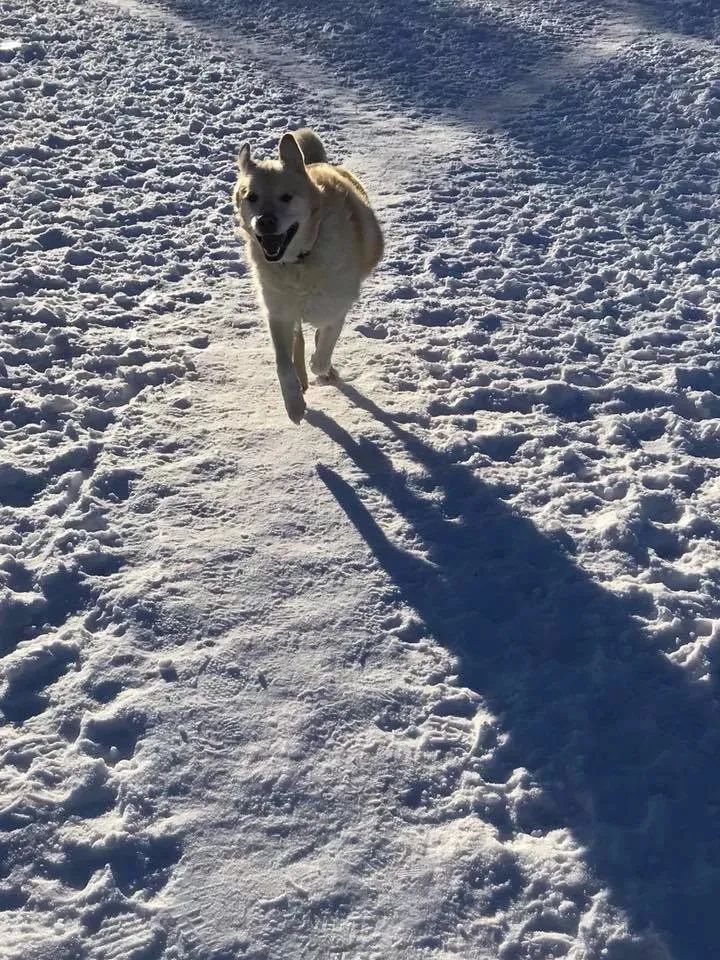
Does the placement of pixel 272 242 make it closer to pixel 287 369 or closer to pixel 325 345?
pixel 287 369

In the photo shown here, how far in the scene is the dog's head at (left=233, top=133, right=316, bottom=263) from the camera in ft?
13.9

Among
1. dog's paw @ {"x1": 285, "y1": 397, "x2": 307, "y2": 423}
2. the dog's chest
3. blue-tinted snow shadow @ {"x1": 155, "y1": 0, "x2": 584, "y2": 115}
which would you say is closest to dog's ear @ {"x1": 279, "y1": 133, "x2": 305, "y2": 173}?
the dog's chest

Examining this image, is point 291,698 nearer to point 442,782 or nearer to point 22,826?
point 442,782

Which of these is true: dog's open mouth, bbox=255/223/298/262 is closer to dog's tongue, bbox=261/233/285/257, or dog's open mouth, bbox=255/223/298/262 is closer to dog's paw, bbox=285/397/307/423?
dog's tongue, bbox=261/233/285/257

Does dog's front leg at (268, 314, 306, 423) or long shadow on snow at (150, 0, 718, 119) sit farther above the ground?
long shadow on snow at (150, 0, 718, 119)

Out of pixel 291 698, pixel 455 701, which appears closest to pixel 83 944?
pixel 291 698

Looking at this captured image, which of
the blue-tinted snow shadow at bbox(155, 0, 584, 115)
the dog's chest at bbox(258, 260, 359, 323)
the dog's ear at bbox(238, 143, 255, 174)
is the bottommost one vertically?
the dog's chest at bbox(258, 260, 359, 323)

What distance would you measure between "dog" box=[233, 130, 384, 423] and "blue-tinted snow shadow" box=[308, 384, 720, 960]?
0.73 metres

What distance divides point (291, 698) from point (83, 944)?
1.02 metres

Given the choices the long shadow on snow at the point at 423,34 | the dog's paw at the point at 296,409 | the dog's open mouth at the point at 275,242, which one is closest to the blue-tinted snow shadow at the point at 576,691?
the dog's paw at the point at 296,409

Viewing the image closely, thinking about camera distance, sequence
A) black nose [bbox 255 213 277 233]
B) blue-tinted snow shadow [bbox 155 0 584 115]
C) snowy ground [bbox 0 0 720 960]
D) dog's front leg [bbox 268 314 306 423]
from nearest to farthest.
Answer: snowy ground [bbox 0 0 720 960] < black nose [bbox 255 213 277 233] < dog's front leg [bbox 268 314 306 423] < blue-tinted snow shadow [bbox 155 0 584 115]

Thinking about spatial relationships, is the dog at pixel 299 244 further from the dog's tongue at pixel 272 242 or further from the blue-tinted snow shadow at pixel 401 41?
the blue-tinted snow shadow at pixel 401 41

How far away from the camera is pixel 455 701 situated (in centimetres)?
342

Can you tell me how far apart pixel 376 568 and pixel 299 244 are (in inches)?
58.3
